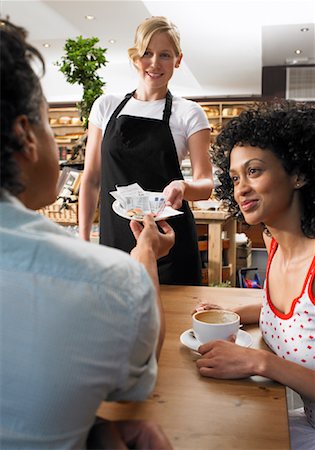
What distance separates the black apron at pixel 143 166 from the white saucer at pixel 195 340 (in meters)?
0.71

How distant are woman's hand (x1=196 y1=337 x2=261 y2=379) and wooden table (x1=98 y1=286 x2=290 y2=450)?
0.6 inches

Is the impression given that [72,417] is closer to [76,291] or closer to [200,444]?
[76,291]

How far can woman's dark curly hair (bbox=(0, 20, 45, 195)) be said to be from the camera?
549 mm

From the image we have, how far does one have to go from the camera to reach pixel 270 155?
129 cm

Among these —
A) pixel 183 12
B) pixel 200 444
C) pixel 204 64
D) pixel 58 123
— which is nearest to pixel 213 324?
pixel 200 444

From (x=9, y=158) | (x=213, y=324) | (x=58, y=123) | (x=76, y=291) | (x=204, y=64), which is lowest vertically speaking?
(x=213, y=324)

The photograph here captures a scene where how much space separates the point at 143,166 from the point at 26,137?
1.29 m

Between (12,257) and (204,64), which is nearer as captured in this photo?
(12,257)

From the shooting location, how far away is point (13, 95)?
21.9 inches

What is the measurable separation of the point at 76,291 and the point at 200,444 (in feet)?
1.27


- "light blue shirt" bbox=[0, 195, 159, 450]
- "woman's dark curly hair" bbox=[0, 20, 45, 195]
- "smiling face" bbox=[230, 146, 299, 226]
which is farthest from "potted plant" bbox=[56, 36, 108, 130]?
"light blue shirt" bbox=[0, 195, 159, 450]

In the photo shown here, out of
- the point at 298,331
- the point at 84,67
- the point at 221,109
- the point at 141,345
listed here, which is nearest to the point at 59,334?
the point at 141,345

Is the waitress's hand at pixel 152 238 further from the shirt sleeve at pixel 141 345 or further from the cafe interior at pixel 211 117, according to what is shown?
the shirt sleeve at pixel 141 345

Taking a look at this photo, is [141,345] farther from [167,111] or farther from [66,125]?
[66,125]
